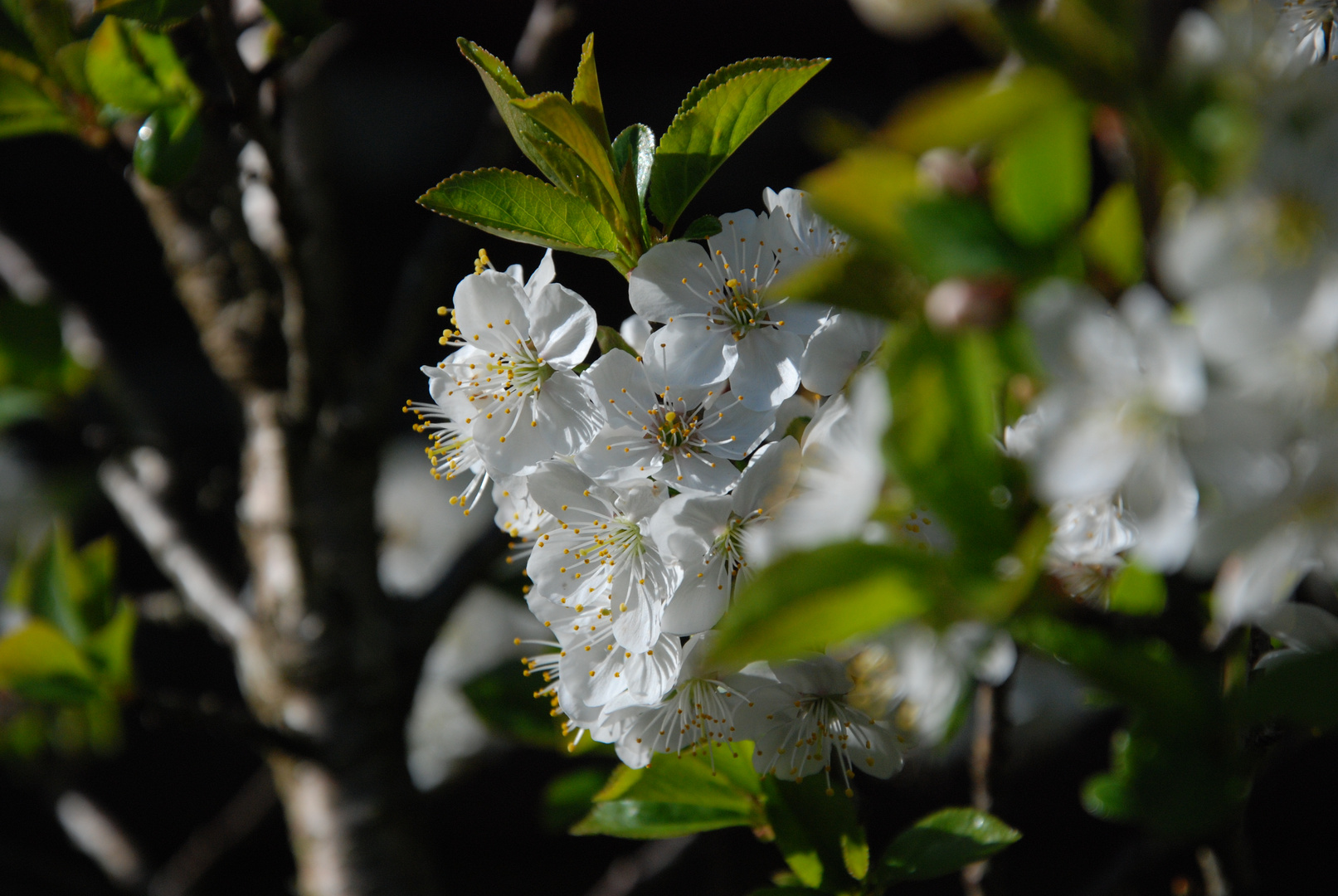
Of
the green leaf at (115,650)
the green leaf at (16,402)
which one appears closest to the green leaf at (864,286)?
the green leaf at (115,650)

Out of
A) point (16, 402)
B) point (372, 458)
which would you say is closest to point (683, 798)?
point (372, 458)

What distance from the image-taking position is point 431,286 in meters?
1.02

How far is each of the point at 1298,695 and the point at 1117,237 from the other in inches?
6.3

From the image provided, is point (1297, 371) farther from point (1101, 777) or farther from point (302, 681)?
point (302, 681)

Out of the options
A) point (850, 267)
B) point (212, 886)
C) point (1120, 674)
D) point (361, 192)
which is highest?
point (850, 267)

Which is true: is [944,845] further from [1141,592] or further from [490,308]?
[490,308]

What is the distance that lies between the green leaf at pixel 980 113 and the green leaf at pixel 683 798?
43cm

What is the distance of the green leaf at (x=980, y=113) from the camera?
271mm

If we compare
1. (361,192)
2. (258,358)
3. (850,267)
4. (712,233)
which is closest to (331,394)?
(258,358)

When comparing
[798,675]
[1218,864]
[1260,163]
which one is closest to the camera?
[1260,163]

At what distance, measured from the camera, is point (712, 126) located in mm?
549

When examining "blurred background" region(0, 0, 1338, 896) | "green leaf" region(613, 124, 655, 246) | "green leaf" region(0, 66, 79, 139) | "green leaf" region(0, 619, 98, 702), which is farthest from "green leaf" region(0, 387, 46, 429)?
"green leaf" region(613, 124, 655, 246)

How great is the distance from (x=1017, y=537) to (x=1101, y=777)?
0.50 metres

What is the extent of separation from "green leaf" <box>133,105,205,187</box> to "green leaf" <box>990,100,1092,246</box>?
58cm
